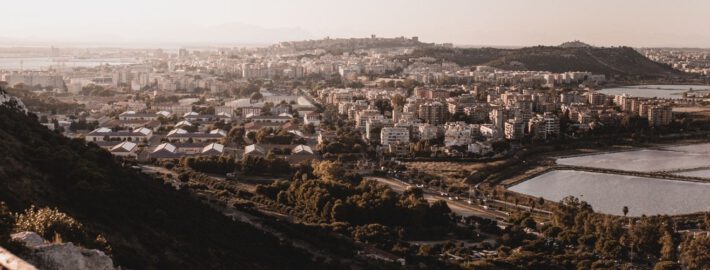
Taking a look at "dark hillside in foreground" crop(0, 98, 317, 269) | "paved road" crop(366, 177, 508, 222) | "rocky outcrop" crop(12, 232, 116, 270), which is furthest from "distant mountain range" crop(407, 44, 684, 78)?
"rocky outcrop" crop(12, 232, 116, 270)

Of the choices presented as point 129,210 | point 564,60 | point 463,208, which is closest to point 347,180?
point 463,208

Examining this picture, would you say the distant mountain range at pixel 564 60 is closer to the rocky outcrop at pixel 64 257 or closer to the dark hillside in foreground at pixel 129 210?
the dark hillside in foreground at pixel 129 210

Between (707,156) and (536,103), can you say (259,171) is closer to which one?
(707,156)

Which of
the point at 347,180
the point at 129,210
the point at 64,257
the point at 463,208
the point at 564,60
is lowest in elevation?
the point at 463,208

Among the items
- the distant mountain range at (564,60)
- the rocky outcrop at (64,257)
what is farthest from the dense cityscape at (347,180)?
the distant mountain range at (564,60)

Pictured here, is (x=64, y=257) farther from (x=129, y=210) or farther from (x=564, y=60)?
(x=564, y=60)

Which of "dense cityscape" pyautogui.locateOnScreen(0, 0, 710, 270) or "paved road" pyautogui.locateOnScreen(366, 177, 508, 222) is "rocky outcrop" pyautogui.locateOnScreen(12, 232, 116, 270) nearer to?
"dense cityscape" pyautogui.locateOnScreen(0, 0, 710, 270)
